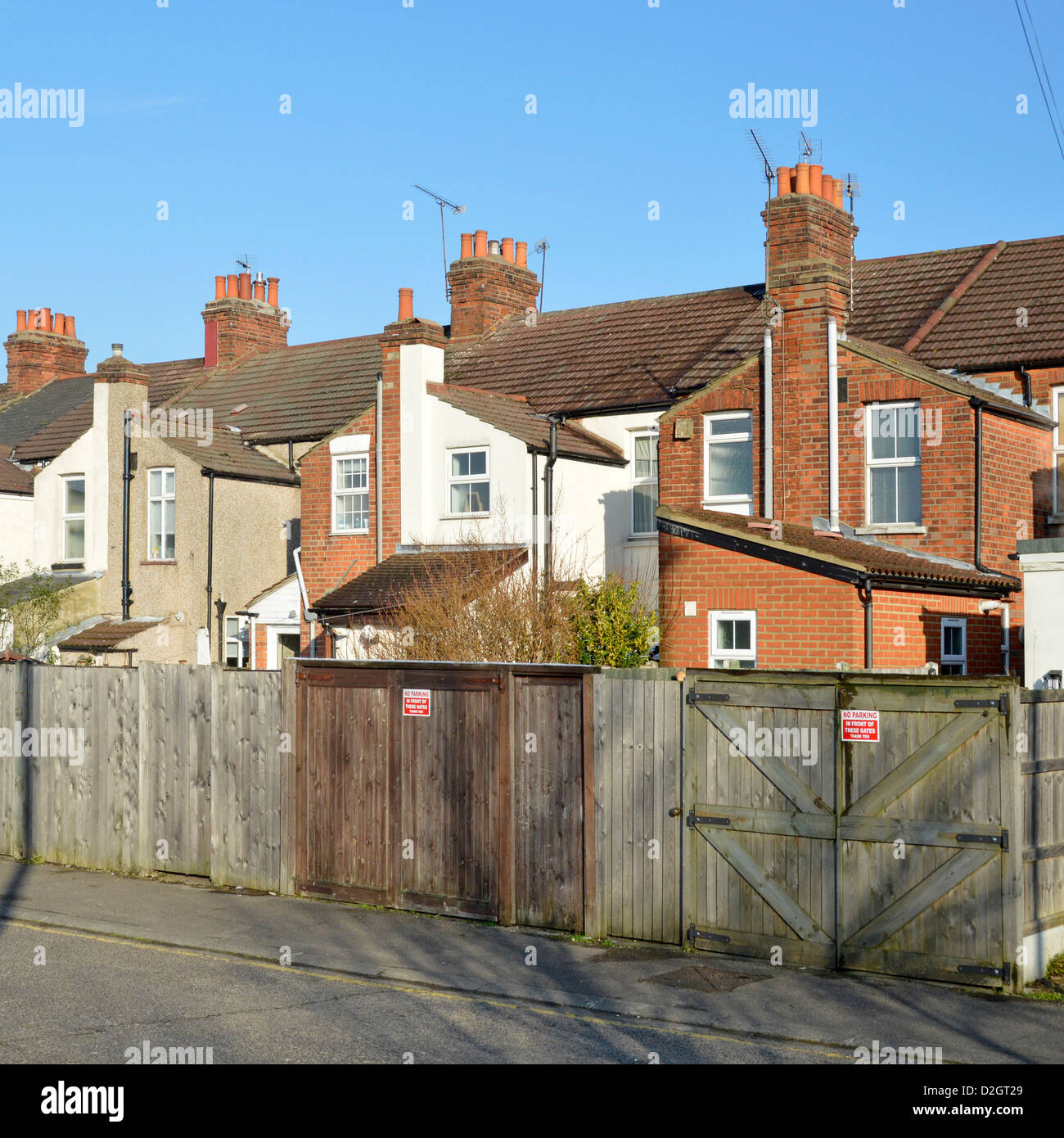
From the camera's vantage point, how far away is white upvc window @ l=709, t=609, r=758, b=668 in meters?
16.2

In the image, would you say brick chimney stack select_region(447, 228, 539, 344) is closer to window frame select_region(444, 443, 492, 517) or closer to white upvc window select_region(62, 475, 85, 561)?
window frame select_region(444, 443, 492, 517)

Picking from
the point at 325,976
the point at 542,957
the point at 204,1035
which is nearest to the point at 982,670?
the point at 542,957

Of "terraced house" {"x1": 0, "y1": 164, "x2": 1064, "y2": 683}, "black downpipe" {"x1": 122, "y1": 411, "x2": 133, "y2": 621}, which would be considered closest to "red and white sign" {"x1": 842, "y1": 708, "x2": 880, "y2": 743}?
"terraced house" {"x1": 0, "y1": 164, "x2": 1064, "y2": 683}

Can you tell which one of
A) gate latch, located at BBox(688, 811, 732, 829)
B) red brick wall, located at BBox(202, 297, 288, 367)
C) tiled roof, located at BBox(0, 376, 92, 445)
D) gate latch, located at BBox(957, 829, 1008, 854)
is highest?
red brick wall, located at BBox(202, 297, 288, 367)

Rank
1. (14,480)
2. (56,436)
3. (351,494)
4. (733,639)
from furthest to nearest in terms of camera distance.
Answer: (56,436) → (14,480) → (351,494) → (733,639)

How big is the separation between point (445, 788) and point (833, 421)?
1033cm

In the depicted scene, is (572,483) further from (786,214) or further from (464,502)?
(786,214)

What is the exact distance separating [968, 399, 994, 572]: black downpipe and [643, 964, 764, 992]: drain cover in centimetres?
1058

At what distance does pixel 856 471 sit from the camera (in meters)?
19.5

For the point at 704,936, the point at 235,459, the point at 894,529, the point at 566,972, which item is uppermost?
the point at 235,459

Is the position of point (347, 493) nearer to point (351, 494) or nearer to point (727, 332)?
point (351, 494)

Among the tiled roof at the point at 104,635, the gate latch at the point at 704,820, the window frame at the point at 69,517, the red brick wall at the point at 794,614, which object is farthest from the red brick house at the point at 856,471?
the window frame at the point at 69,517

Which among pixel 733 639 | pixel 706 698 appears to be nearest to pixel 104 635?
pixel 733 639

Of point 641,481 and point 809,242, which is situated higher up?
point 809,242
